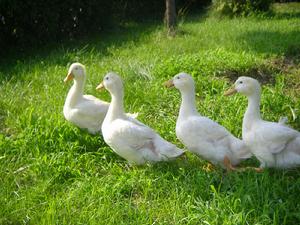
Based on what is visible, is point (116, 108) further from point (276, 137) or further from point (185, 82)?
point (276, 137)

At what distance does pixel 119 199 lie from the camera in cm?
393

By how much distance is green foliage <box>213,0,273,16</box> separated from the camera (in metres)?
13.0

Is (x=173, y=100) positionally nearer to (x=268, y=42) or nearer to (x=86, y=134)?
(x=86, y=134)

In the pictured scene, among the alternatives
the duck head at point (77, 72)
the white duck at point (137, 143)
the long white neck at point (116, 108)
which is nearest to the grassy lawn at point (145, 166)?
the white duck at point (137, 143)

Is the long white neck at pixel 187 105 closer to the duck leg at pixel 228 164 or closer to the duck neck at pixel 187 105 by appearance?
the duck neck at pixel 187 105

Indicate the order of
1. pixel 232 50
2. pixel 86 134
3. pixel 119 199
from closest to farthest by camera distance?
pixel 119 199, pixel 86 134, pixel 232 50

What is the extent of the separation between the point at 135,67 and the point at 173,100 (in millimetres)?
1378

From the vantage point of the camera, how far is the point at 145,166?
445 centimetres

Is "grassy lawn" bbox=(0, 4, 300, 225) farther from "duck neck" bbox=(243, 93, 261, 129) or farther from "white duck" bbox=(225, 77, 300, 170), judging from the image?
"duck neck" bbox=(243, 93, 261, 129)

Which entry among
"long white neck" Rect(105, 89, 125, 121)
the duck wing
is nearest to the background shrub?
"long white neck" Rect(105, 89, 125, 121)

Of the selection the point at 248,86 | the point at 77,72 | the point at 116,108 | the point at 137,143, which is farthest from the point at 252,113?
the point at 77,72

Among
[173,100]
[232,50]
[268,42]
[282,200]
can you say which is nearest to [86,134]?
[173,100]

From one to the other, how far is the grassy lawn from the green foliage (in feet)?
13.1

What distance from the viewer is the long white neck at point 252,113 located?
4.32m
